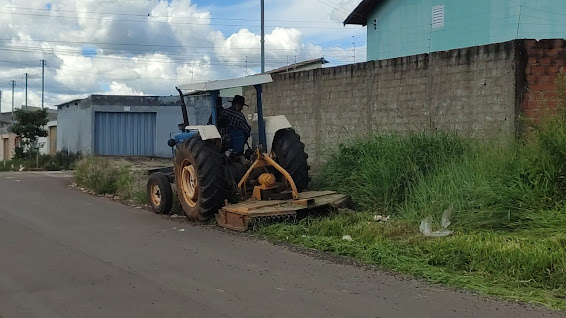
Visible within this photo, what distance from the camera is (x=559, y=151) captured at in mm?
7578

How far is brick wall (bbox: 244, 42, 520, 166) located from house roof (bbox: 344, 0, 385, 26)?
8429mm

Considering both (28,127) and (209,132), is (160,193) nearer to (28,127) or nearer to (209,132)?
(209,132)

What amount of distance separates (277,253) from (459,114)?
5006 mm

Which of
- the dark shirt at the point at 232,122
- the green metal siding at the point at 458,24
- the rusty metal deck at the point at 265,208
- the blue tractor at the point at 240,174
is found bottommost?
the rusty metal deck at the point at 265,208

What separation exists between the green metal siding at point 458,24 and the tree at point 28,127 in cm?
1985

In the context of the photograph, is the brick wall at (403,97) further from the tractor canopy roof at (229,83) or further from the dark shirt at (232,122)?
the tractor canopy roof at (229,83)

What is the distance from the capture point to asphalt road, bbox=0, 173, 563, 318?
5.20 meters

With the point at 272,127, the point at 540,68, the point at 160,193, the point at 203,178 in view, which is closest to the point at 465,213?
the point at 540,68

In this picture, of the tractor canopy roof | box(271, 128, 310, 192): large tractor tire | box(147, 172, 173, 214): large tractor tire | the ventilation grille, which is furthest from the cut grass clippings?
the ventilation grille

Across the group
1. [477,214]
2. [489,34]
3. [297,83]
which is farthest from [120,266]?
[489,34]

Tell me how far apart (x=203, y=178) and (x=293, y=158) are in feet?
5.29

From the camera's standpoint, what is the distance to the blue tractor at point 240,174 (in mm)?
8898

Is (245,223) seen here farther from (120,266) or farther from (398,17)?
(398,17)

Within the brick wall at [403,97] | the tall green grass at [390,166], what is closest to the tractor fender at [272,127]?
the tall green grass at [390,166]
